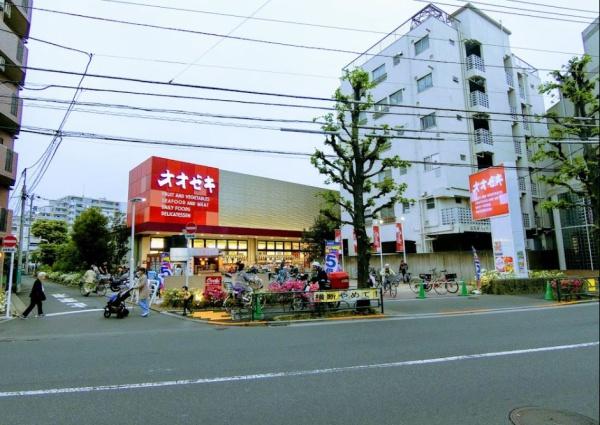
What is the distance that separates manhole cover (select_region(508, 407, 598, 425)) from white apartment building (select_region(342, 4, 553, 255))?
22.0 m

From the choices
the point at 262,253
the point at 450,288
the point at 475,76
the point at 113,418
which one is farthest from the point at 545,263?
the point at 113,418

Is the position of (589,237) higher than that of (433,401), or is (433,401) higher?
(589,237)

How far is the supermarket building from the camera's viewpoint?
28.9m

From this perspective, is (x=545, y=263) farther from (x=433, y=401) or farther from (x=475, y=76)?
(x=433, y=401)

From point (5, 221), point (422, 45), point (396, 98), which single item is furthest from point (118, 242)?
point (422, 45)

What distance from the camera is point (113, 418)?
13.7ft

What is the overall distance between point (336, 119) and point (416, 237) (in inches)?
614

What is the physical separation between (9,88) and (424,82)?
2600 cm

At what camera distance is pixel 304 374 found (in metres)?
5.62

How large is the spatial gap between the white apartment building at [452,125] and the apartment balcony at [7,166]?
21.7m

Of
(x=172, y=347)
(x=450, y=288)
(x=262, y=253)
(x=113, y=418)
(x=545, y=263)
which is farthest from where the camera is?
(x=262, y=253)

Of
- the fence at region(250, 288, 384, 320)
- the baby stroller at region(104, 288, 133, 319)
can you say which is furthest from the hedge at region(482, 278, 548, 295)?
the baby stroller at region(104, 288, 133, 319)

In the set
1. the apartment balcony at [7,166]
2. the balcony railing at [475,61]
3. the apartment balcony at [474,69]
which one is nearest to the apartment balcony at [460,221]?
the apartment balcony at [474,69]

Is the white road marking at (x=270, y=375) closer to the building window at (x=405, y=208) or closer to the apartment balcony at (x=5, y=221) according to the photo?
the apartment balcony at (x=5, y=221)
